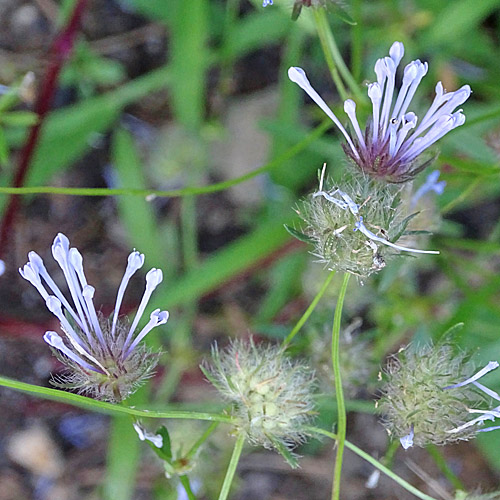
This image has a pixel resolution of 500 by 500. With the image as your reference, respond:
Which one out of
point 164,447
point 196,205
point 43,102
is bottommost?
point 196,205

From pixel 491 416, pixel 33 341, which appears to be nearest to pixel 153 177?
pixel 33 341

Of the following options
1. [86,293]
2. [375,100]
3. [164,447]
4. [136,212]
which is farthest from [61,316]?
[136,212]

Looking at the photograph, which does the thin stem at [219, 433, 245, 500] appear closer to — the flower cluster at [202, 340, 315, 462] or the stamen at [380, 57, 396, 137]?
the flower cluster at [202, 340, 315, 462]

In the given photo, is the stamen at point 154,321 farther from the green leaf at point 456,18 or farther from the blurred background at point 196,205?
the green leaf at point 456,18

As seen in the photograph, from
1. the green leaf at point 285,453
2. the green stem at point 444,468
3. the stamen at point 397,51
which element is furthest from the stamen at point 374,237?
the green stem at point 444,468

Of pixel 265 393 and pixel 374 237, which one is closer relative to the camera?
pixel 374 237

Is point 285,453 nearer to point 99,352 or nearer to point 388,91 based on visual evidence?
point 99,352
